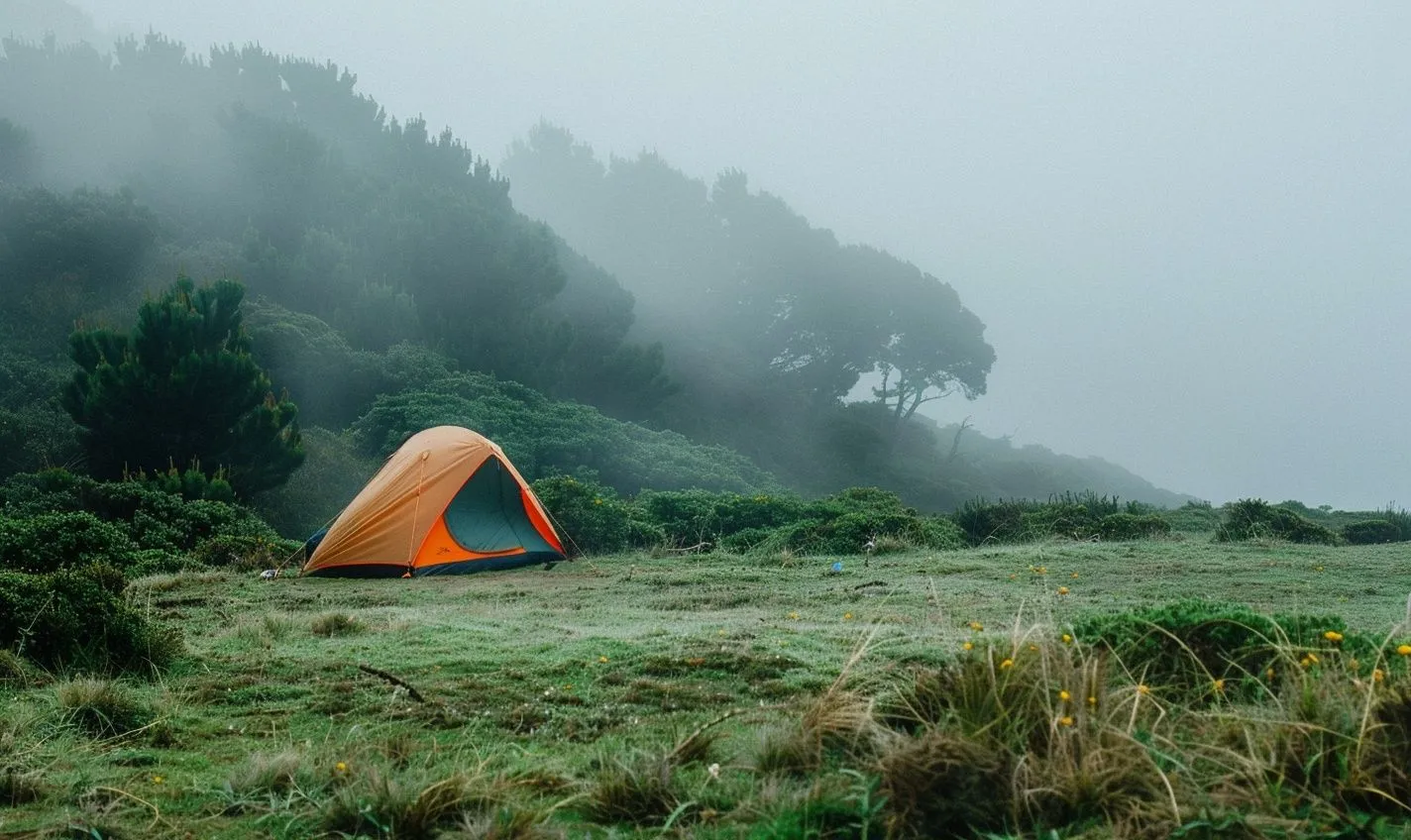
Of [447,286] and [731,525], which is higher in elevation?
[447,286]

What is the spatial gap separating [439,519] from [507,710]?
8.31 m

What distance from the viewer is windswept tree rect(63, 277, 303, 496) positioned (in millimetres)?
17016

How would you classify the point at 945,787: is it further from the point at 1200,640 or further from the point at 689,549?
the point at 689,549

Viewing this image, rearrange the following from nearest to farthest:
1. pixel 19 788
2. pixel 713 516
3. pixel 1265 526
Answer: pixel 19 788
pixel 1265 526
pixel 713 516

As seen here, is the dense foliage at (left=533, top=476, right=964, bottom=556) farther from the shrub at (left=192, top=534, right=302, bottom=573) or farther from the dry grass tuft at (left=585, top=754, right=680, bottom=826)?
the dry grass tuft at (left=585, top=754, right=680, bottom=826)

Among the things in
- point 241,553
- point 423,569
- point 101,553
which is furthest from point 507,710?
point 241,553

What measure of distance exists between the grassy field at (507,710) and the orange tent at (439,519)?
2.97m

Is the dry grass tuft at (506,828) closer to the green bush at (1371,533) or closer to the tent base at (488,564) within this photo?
the tent base at (488,564)

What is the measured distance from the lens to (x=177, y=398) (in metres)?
17.0

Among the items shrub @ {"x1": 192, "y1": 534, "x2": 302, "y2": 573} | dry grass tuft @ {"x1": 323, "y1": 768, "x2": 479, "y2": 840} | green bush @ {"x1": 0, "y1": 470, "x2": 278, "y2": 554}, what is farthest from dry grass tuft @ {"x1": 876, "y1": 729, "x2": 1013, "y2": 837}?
green bush @ {"x1": 0, "y1": 470, "x2": 278, "y2": 554}

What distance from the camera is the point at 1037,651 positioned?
112 inches

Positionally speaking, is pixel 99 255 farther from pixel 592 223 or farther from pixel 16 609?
pixel 592 223

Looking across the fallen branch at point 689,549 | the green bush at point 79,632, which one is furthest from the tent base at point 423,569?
the green bush at point 79,632

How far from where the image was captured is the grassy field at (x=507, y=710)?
267 centimetres
